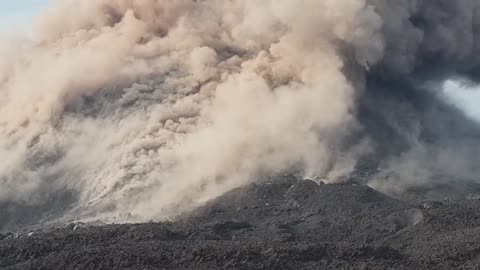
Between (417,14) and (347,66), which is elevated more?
(417,14)

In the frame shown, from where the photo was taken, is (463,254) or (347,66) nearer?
(463,254)

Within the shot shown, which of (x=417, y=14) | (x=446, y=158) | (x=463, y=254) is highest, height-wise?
(x=417, y=14)

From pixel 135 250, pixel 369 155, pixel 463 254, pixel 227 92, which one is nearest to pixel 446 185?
pixel 369 155

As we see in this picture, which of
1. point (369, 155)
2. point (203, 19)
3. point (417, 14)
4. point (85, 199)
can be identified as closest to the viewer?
point (85, 199)

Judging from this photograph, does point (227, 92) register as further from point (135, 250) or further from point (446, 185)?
point (135, 250)

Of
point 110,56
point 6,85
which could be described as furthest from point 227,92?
point 6,85

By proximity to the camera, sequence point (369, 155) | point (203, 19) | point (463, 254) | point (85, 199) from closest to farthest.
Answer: point (463, 254), point (85, 199), point (369, 155), point (203, 19)
